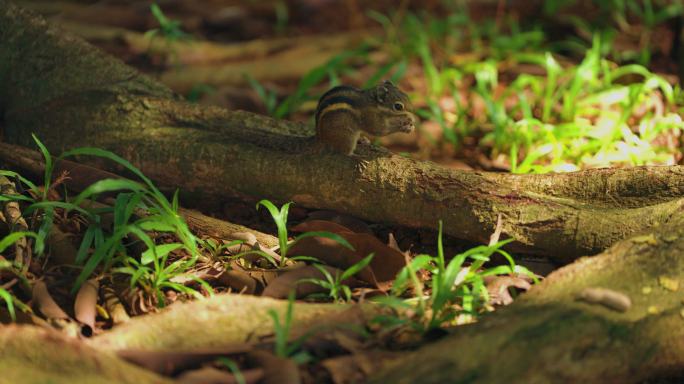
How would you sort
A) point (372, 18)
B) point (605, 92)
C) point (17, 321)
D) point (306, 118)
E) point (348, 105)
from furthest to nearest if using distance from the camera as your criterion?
point (372, 18), point (306, 118), point (605, 92), point (348, 105), point (17, 321)

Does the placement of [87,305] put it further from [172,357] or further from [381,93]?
[381,93]

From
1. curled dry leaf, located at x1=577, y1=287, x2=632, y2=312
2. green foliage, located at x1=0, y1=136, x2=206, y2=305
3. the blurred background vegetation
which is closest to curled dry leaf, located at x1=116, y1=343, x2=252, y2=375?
green foliage, located at x1=0, y1=136, x2=206, y2=305

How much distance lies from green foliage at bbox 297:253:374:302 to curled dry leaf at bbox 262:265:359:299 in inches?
0.7

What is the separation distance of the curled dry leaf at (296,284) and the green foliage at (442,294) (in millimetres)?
317

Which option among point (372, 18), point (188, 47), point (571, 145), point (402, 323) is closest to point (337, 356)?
point (402, 323)

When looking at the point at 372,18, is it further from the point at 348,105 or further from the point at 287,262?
the point at 287,262

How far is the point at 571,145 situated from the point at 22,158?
122 inches

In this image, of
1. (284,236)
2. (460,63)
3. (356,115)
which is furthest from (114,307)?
(460,63)

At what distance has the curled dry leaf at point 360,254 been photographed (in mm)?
3094

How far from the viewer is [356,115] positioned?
348cm

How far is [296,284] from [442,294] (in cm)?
63

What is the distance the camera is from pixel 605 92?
191 inches

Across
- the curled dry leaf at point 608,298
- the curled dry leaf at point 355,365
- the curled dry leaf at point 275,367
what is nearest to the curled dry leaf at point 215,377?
the curled dry leaf at point 275,367

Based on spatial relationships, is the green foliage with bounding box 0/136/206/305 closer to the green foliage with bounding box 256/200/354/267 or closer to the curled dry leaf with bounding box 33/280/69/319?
the curled dry leaf with bounding box 33/280/69/319
